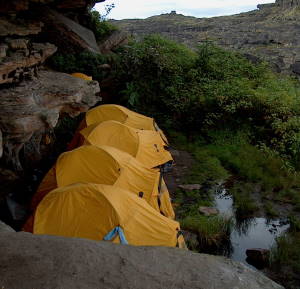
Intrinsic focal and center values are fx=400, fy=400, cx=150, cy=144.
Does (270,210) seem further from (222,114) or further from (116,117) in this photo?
(116,117)

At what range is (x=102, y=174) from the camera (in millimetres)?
11844

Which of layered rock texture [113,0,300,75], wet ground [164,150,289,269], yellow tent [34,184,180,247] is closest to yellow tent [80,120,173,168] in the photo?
wet ground [164,150,289,269]

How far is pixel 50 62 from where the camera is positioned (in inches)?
725

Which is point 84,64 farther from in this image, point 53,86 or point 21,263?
point 21,263

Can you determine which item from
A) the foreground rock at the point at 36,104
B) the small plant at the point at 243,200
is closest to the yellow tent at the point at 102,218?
the foreground rock at the point at 36,104

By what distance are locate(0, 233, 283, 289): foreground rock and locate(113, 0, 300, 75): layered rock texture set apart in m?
21.7

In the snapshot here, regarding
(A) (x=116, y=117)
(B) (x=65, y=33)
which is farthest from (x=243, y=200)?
(B) (x=65, y=33)

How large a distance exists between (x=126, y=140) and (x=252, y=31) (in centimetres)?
2874

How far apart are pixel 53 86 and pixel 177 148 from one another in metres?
8.25

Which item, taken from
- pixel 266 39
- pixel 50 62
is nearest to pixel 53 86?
pixel 50 62

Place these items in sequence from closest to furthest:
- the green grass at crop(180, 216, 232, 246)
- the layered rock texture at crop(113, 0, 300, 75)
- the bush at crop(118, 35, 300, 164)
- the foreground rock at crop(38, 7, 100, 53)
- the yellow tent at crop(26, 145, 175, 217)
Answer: the green grass at crop(180, 216, 232, 246) < the yellow tent at crop(26, 145, 175, 217) < the foreground rock at crop(38, 7, 100, 53) < the bush at crop(118, 35, 300, 164) < the layered rock texture at crop(113, 0, 300, 75)

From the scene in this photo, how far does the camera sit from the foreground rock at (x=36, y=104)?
10.5 meters

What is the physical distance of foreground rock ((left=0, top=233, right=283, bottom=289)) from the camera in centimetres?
449

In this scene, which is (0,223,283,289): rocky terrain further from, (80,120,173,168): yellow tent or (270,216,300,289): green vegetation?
(80,120,173,168): yellow tent
